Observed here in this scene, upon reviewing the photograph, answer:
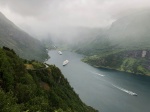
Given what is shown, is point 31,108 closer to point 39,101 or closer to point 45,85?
point 39,101

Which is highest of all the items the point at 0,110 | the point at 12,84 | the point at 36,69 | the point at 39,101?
the point at 36,69

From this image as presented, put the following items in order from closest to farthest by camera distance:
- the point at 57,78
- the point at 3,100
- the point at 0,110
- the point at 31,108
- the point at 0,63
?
1. the point at 0,110
2. the point at 3,100
3. the point at 31,108
4. the point at 0,63
5. the point at 57,78

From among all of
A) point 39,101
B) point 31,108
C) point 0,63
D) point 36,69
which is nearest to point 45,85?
point 36,69

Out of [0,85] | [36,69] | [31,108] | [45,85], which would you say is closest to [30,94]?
[0,85]

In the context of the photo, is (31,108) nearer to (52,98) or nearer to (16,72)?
(16,72)

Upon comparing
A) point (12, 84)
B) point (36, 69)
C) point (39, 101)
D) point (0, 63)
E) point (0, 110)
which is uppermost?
point (36, 69)

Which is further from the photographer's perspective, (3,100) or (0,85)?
(0,85)

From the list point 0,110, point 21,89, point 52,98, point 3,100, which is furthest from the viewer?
point 52,98

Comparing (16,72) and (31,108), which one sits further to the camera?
(16,72)

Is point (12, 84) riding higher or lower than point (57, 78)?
lower
